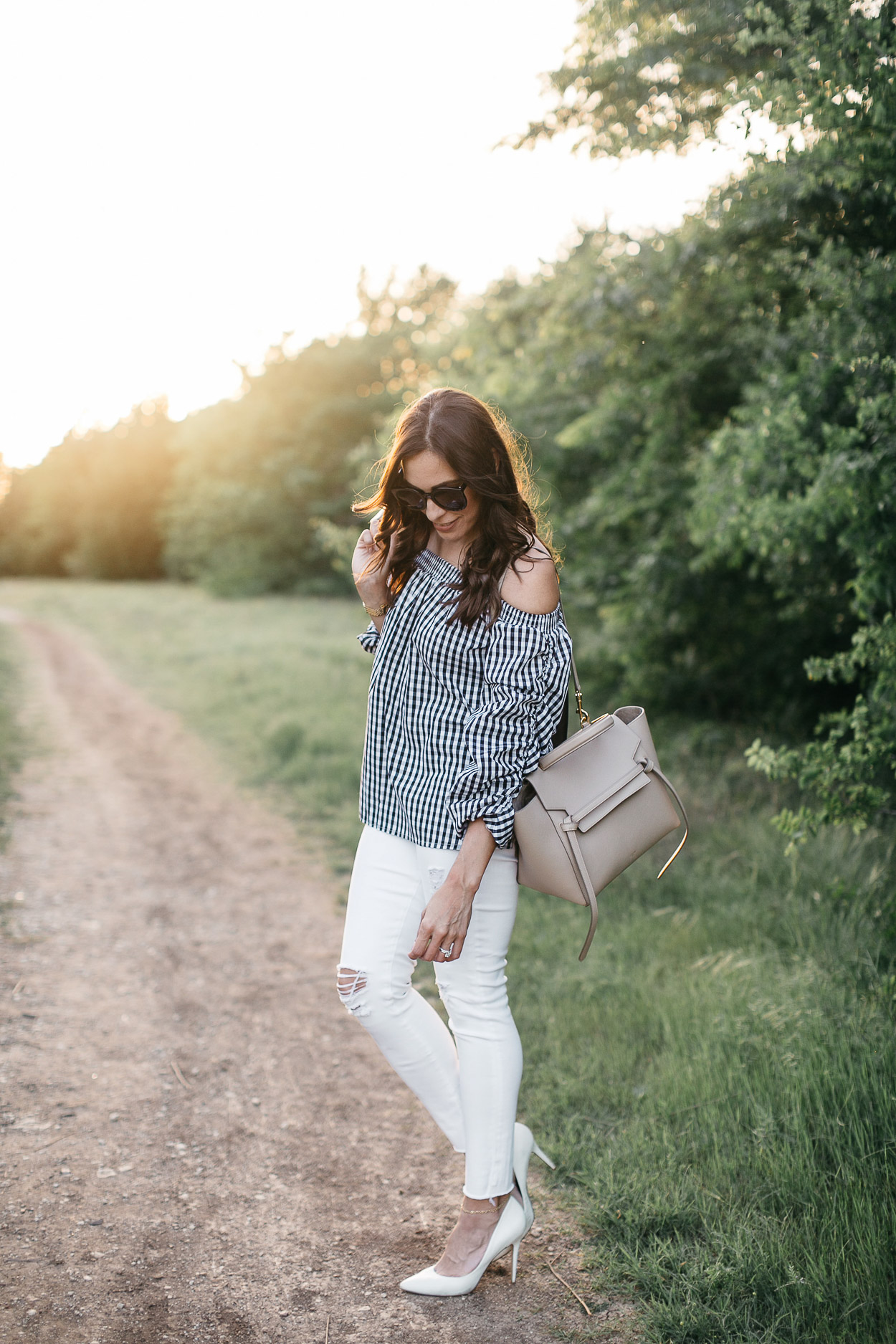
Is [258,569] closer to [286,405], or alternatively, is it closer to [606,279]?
[286,405]

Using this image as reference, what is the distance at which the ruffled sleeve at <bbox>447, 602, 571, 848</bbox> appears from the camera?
210 cm

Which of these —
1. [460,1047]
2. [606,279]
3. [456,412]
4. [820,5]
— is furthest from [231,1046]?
[606,279]

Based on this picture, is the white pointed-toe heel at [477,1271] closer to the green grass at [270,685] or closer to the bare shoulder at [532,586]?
the bare shoulder at [532,586]

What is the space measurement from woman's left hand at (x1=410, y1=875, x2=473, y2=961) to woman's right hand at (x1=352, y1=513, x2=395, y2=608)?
741 millimetres

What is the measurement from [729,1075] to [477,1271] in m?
1.15

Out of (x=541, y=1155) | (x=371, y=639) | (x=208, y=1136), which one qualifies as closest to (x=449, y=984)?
(x=541, y=1155)

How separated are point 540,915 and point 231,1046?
66.3 inches

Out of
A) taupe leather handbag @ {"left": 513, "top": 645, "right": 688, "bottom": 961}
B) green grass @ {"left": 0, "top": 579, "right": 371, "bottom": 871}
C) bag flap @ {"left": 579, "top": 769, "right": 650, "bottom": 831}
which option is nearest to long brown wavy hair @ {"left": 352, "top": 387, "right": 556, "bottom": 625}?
taupe leather handbag @ {"left": 513, "top": 645, "right": 688, "bottom": 961}

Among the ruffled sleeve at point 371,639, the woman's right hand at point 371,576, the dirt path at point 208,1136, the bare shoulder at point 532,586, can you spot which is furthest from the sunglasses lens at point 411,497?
the dirt path at point 208,1136

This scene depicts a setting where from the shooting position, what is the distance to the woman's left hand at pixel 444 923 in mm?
2068

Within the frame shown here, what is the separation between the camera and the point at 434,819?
A: 2.18 metres

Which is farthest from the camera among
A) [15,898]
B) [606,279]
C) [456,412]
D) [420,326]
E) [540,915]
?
[420,326]

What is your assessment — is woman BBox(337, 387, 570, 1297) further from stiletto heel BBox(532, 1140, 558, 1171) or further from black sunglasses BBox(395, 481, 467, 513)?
stiletto heel BBox(532, 1140, 558, 1171)

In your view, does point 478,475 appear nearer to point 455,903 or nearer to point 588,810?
point 588,810
